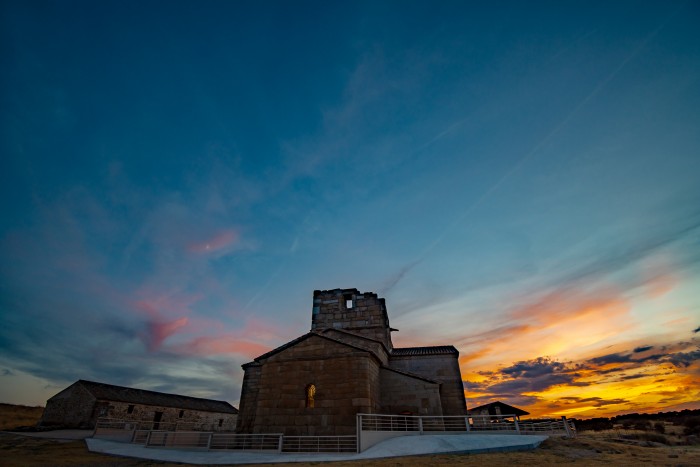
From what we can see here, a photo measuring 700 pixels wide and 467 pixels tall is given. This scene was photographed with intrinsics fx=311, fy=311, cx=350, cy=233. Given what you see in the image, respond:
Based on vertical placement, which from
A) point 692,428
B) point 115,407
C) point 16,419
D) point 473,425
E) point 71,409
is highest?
point 115,407

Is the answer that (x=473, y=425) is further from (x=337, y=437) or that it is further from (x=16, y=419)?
(x=16, y=419)

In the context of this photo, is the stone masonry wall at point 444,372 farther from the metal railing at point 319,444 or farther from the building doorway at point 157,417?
the building doorway at point 157,417

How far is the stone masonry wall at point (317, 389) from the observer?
1538 cm

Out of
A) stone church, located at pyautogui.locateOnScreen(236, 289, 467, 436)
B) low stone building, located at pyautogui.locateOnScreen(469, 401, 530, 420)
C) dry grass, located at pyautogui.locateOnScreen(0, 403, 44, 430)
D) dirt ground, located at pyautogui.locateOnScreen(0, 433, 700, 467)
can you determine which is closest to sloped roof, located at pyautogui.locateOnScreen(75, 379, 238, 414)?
dry grass, located at pyautogui.locateOnScreen(0, 403, 44, 430)

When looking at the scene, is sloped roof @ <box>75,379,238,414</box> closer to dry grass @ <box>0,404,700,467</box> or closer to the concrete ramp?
dry grass @ <box>0,404,700,467</box>

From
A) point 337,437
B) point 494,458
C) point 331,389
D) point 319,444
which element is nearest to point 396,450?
point 337,437

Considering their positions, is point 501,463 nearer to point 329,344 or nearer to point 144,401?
point 329,344

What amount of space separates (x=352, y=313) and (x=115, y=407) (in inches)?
1084

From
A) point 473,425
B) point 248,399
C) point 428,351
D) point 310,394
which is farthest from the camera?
point 428,351

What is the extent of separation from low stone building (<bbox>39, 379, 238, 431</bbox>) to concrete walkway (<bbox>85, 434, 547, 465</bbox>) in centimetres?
1667

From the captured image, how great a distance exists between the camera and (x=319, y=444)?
47.0ft

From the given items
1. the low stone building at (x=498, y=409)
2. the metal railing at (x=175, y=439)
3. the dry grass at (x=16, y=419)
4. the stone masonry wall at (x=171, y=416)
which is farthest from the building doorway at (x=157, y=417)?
the low stone building at (x=498, y=409)

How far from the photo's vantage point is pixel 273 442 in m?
15.2

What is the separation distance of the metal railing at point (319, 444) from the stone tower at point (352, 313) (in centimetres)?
1071
